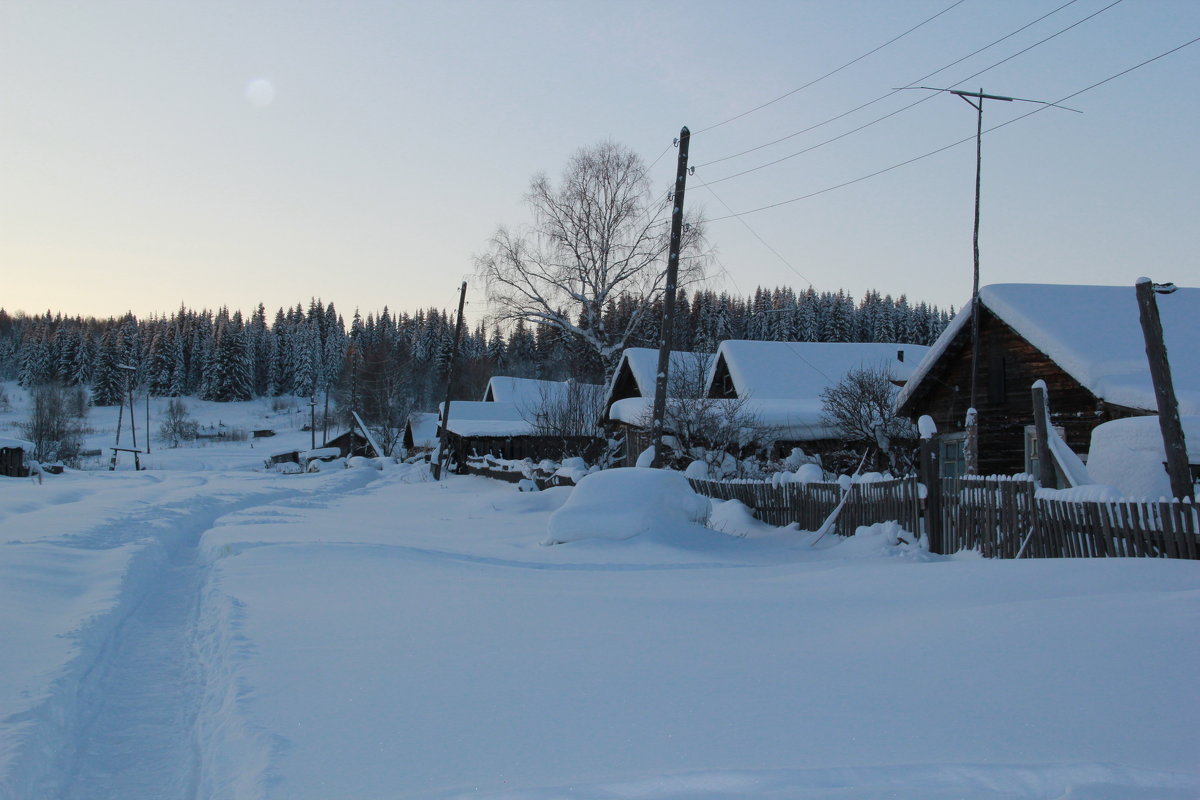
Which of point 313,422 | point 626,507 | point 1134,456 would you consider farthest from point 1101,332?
point 313,422

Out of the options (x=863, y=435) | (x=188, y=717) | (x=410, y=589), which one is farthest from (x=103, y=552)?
(x=863, y=435)

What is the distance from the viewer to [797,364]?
1141 inches

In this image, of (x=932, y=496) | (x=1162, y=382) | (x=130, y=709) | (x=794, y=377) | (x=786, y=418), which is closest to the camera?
(x=130, y=709)

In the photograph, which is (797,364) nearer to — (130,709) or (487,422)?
(487,422)

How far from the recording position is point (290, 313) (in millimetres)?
145500

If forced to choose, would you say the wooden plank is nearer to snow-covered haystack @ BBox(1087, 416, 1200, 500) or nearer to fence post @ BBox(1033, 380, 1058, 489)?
snow-covered haystack @ BBox(1087, 416, 1200, 500)

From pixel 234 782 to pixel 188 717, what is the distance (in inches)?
46.6

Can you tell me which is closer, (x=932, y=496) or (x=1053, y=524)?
(x=1053, y=524)

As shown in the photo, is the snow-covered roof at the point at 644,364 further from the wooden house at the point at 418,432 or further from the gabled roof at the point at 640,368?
the wooden house at the point at 418,432

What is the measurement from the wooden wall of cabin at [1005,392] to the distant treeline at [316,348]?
55429 mm

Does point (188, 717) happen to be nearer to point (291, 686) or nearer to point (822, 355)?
point (291, 686)

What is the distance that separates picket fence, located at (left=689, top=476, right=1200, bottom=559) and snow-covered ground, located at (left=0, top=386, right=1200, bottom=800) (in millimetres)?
1796

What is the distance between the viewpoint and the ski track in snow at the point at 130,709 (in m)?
3.71

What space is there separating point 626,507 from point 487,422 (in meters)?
27.2
